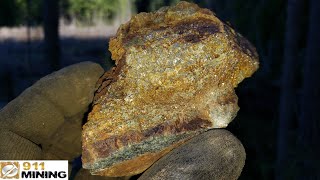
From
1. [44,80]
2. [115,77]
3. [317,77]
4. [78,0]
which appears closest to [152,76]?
[115,77]

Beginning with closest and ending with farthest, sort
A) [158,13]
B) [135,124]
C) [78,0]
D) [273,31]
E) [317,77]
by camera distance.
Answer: [135,124] → [158,13] → [317,77] → [273,31] → [78,0]

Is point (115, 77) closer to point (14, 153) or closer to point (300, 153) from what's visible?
point (14, 153)

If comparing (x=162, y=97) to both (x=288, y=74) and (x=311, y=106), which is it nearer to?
(x=288, y=74)

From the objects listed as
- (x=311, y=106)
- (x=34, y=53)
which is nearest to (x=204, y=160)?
(x=311, y=106)

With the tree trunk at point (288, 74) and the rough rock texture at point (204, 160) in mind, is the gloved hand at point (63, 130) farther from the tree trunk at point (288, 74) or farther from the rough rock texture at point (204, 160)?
the tree trunk at point (288, 74)

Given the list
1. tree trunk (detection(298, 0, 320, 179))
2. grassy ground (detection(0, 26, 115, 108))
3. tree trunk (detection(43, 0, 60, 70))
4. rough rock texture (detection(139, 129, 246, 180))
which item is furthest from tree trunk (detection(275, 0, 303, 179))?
grassy ground (detection(0, 26, 115, 108))

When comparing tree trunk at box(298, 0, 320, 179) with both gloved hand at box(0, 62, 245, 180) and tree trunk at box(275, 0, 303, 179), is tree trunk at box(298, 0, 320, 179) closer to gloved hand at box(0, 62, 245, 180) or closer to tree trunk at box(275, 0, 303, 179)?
tree trunk at box(275, 0, 303, 179)
